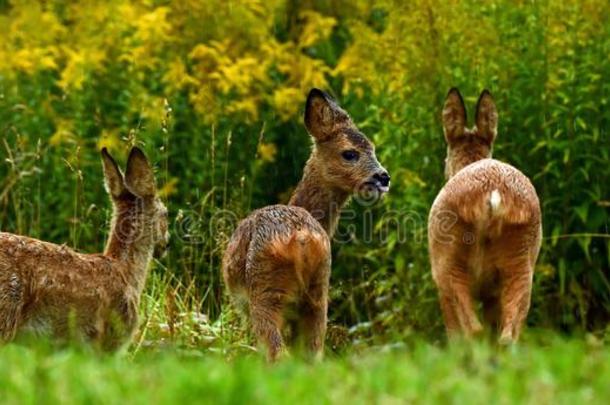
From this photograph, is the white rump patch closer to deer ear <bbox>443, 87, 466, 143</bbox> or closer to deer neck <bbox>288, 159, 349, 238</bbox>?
deer neck <bbox>288, 159, 349, 238</bbox>

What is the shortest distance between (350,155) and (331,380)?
4.18 metres

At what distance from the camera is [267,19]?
14.7 metres

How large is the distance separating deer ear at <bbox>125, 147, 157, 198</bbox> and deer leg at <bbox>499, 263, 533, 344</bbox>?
2.33 metres

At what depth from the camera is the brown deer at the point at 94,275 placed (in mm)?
8234

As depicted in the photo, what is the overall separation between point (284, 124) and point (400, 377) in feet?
28.6

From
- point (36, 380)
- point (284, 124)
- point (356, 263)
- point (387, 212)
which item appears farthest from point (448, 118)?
point (36, 380)

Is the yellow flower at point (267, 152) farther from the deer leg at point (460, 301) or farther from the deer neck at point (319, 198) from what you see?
the deer leg at point (460, 301)

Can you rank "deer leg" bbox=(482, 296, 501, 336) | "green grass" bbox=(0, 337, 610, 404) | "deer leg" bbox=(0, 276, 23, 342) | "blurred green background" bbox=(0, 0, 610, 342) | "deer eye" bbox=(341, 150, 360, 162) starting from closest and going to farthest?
1. "green grass" bbox=(0, 337, 610, 404)
2. "deer leg" bbox=(0, 276, 23, 342)
3. "deer leg" bbox=(482, 296, 501, 336)
4. "deer eye" bbox=(341, 150, 360, 162)
5. "blurred green background" bbox=(0, 0, 610, 342)

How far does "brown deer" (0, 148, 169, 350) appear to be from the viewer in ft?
27.0

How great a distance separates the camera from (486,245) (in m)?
9.10

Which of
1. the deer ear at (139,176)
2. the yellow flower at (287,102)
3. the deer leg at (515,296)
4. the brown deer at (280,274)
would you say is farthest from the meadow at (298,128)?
the deer ear at (139,176)

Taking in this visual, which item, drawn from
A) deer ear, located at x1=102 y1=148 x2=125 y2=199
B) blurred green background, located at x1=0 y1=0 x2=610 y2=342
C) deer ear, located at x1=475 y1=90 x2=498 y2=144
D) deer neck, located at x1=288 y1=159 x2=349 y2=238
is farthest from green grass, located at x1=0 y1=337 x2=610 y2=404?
blurred green background, located at x1=0 y1=0 x2=610 y2=342

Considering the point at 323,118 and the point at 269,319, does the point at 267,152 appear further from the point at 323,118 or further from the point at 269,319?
the point at 269,319

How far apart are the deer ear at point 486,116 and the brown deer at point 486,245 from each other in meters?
1.14
